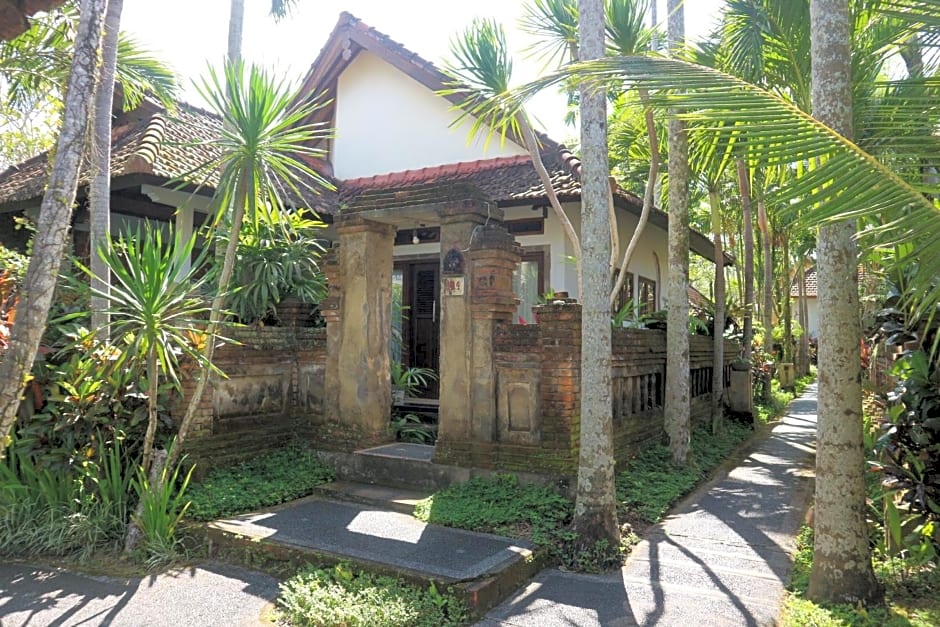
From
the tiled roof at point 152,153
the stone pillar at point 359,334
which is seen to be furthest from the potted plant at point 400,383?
the tiled roof at point 152,153

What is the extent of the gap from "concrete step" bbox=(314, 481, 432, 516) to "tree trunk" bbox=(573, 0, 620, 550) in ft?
5.19

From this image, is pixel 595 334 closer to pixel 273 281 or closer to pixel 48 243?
pixel 48 243

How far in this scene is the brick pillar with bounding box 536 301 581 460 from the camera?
5.43 meters

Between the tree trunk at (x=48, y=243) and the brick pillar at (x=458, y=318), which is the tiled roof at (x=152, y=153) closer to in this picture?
the brick pillar at (x=458, y=318)

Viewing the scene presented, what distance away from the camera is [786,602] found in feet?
12.0

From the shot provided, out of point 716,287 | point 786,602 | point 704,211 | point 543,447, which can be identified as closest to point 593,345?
point 543,447

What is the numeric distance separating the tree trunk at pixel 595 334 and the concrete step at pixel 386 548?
51 centimetres

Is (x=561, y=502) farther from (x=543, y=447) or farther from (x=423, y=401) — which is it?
(x=423, y=401)

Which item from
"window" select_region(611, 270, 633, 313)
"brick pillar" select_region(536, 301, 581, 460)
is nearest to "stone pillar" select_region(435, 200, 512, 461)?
"brick pillar" select_region(536, 301, 581, 460)

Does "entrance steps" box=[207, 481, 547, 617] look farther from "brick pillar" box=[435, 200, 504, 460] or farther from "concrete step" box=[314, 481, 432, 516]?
"brick pillar" box=[435, 200, 504, 460]

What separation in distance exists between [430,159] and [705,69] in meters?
7.89

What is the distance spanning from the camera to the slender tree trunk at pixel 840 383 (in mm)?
3453

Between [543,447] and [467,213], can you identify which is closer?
[543,447]

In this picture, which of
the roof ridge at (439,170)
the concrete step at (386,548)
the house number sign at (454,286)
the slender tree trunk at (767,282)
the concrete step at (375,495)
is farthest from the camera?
the slender tree trunk at (767,282)
